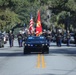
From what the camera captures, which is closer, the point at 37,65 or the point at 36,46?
the point at 37,65

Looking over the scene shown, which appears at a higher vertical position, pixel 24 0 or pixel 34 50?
pixel 24 0

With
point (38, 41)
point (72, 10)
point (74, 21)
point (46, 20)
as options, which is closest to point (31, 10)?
point (46, 20)

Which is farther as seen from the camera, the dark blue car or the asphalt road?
the dark blue car

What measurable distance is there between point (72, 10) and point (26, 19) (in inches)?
1542

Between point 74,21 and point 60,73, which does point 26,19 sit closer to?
point 74,21

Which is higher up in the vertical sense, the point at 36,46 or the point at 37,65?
the point at 36,46

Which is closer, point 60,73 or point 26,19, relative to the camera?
point 60,73

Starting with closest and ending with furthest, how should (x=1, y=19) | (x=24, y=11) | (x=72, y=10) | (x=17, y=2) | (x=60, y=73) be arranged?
(x=60, y=73) < (x=17, y=2) < (x=1, y=19) < (x=72, y=10) < (x=24, y=11)

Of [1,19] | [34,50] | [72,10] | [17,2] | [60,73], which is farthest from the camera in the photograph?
[72,10]

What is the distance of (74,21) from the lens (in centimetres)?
7656

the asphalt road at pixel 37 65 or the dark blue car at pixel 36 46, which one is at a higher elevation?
the dark blue car at pixel 36 46

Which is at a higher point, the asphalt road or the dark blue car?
the dark blue car

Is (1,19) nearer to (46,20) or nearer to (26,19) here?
(26,19)

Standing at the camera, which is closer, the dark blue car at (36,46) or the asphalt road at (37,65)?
the asphalt road at (37,65)
